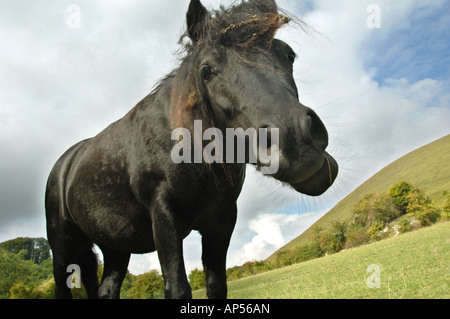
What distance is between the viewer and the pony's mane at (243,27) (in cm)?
249

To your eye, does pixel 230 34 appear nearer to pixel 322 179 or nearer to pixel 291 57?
pixel 291 57

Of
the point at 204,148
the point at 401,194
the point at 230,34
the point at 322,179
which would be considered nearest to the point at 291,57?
the point at 230,34

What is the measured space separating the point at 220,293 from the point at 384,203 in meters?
64.5

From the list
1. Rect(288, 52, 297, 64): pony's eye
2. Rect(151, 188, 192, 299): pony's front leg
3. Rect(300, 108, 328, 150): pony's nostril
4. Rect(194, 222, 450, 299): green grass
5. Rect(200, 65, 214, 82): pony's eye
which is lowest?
Rect(194, 222, 450, 299): green grass

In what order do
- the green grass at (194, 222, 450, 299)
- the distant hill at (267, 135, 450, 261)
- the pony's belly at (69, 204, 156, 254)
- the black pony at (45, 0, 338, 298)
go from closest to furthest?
the black pony at (45, 0, 338, 298) → the pony's belly at (69, 204, 156, 254) → the green grass at (194, 222, 450, 299) → the distant hill at (267, 135, 450, 261)

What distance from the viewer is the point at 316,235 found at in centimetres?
5878

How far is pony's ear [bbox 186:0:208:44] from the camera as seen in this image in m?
2.68

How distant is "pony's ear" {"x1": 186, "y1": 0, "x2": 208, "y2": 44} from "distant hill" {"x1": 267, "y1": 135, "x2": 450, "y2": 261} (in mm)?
68290

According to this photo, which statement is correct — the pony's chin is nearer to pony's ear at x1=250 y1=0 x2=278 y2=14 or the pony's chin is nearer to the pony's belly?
pony's ear at x1=250 y1=0 x2=278 y2=14

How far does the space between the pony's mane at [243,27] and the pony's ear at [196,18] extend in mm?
35

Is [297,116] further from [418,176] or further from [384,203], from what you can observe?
[418,176]

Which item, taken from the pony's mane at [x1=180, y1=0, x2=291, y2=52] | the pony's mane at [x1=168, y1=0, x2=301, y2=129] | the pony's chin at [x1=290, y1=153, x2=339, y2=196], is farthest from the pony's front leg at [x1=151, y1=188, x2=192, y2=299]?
the pony's mane at [x1=180, y1=0, x2=291, y2=52]

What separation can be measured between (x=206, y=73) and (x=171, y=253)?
5.03 feet

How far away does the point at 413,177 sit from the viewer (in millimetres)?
81312
